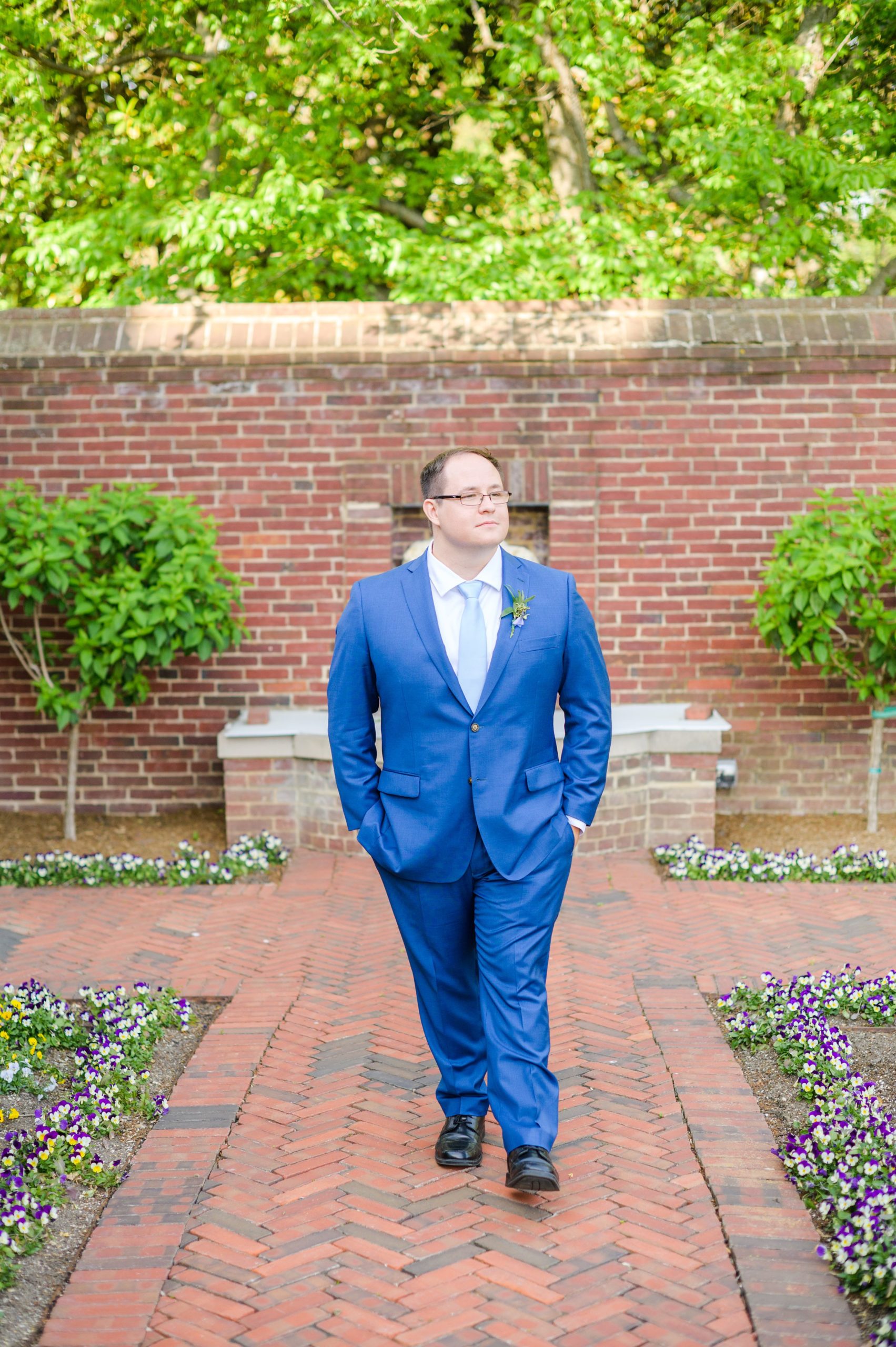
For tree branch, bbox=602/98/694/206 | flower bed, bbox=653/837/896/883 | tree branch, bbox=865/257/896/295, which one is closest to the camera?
flower bed, bbox=653/837/896/883

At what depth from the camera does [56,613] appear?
738 centimetres

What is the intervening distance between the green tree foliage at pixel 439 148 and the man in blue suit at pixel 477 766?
6.58 m

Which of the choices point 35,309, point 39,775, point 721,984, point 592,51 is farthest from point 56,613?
point 592,51

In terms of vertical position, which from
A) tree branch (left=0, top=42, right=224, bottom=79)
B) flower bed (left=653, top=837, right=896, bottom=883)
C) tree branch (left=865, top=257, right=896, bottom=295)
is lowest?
flower bed (left=653, top=837, right=896, bottom=883)

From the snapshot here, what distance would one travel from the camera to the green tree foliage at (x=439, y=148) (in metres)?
9.59

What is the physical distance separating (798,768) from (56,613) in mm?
4760

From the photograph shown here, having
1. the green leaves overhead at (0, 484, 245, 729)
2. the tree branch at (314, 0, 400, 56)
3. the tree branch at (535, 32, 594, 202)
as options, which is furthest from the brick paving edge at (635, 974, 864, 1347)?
the tree branch at (535, 32, 594, 202)

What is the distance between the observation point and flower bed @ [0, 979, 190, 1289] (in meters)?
3.13

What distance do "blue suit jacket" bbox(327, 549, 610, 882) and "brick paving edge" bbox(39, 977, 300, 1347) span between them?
107cm

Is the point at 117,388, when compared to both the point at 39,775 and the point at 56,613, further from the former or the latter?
the point at 39,775

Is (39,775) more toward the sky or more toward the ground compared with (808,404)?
more toward the ground

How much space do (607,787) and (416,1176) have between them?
3575 millimetres

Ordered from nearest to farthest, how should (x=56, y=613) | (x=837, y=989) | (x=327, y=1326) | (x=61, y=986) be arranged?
1. (x=327, y=1326)
2. (x=837, y=989)
3. (x=61, y=986)
4. (x=56, y=613)

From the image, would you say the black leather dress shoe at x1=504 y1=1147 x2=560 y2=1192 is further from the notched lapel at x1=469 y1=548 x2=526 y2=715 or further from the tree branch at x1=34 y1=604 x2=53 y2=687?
the tree branch at x1=34 y1=604 x2=53 y2=687
